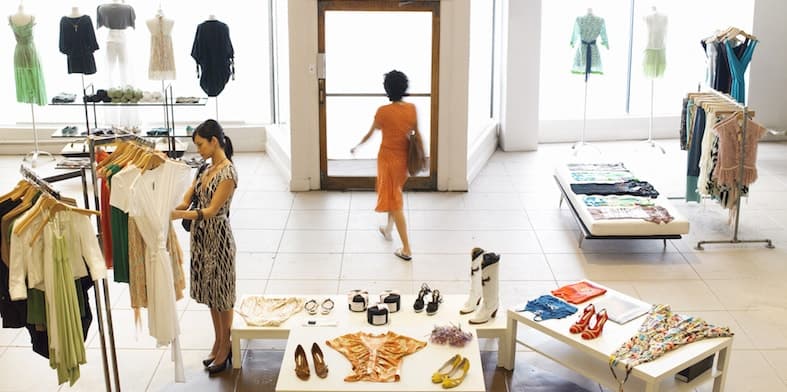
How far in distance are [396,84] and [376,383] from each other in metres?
3.19

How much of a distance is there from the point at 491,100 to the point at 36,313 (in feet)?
28.2

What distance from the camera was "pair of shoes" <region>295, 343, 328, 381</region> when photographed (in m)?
5.34

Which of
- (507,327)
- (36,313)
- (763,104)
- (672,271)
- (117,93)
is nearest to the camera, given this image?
(36,313)

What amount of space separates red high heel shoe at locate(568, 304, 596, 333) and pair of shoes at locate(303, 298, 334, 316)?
1.60 m

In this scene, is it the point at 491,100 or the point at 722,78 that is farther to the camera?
the point at 491,100

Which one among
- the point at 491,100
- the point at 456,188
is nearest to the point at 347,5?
the point at 456,188

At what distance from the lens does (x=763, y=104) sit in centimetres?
1273

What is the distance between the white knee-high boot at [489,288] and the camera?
6094mm

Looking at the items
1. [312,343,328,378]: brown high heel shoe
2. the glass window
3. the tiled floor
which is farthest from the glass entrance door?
[312,343,328,378]: brown high heel shoe

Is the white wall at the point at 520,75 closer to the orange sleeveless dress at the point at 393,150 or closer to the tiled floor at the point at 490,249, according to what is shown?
the tiled floor at the point at 490,249

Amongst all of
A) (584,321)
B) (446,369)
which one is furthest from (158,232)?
(584,321)

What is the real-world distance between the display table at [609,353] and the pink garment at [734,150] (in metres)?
3.07

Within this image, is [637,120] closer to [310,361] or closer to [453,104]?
[453,104]

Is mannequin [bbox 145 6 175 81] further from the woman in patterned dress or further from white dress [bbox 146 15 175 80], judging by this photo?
the woman in patterned dress
